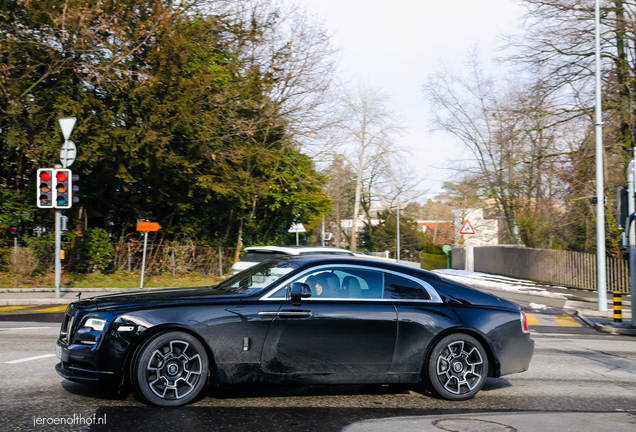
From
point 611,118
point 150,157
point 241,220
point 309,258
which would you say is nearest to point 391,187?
point 241,220

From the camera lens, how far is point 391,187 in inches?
2159

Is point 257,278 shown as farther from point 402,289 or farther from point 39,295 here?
point 39,295

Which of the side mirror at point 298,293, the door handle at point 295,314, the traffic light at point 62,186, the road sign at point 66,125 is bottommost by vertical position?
the door handle at point 295,314

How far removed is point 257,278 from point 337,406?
1.52 metres

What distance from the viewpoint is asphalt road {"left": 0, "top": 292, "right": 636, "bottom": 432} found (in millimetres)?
4617

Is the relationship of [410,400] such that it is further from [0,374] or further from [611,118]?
[611,118]

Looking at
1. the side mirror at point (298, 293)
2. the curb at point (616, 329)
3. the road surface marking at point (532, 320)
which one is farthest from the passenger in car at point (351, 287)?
the curb at point (616, 329)

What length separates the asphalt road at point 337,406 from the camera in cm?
462

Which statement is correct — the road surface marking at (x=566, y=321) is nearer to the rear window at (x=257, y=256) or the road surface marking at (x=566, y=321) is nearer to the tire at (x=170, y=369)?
the rear window at (x=257, y=256)

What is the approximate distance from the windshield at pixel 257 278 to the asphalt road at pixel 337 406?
3.23ft

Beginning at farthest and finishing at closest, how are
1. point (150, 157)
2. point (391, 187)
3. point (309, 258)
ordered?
1. point (391, 187)
2. point (150, 157)
3. point (309, 258)

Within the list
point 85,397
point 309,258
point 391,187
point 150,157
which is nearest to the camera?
point 85,397

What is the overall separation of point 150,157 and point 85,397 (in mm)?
16654

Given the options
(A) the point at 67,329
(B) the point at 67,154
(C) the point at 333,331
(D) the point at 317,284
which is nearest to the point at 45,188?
(B) the point at 67,154
